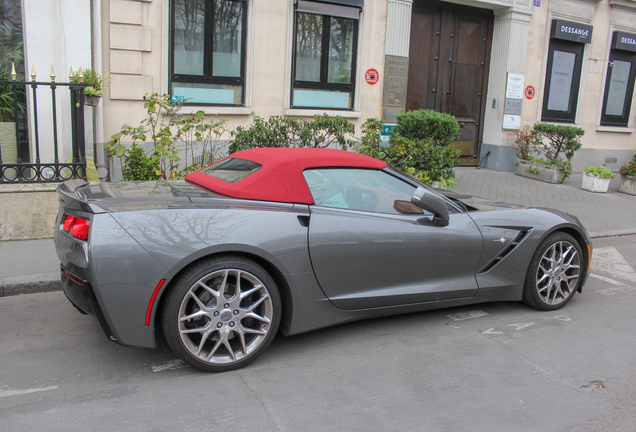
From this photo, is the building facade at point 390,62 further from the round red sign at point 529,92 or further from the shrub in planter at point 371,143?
the shrub in planter at point 371,143

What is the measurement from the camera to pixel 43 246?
6.08m

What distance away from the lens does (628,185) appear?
12.1m

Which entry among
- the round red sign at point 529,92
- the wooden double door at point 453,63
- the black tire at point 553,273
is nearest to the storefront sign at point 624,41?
the round red sign at point 529,92

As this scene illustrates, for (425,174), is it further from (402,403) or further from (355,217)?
(402,403)

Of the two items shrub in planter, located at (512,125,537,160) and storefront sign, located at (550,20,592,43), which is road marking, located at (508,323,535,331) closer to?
shrub in planter, located at (512,125,537,160)

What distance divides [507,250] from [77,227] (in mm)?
3275

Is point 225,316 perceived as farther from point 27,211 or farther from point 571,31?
point 571,31

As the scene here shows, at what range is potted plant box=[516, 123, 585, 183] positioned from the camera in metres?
12.4

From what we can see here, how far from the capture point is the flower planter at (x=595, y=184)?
11.7 meters

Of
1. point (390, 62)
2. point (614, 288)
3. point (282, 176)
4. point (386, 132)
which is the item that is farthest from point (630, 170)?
point (282, 176)

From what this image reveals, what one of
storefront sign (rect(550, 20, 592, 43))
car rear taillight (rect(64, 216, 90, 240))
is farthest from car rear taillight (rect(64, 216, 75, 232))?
storefront sign (rect(550, 20, 592, 43))

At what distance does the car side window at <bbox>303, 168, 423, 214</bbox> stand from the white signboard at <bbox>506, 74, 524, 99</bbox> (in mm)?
10365

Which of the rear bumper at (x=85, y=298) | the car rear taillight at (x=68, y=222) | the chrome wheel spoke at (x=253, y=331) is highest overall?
the car rear taillight at (x=68, y=222)

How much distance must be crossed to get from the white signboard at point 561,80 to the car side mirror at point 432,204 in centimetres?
1174
